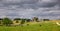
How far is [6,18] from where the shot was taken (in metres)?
64.6

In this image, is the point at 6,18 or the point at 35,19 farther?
the point at 35,19

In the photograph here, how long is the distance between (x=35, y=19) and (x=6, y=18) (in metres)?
24.2

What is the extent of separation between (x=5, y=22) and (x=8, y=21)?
1.18m

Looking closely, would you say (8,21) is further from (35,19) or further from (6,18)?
(35,19)

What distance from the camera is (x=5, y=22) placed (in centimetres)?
6112

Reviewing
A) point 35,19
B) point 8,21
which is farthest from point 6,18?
point 35,19

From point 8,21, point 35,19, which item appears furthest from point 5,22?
point 35,19

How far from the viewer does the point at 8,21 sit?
6128 centimetres

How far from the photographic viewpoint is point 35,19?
280ft

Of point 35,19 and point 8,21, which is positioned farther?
point 35,19

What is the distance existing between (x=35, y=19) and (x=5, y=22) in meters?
27.2

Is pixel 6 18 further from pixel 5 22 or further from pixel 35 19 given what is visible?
pixel 35 19
